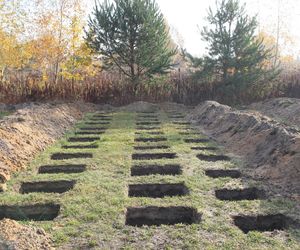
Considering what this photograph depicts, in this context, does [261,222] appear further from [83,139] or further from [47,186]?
[83,139]

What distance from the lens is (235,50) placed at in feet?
46.0

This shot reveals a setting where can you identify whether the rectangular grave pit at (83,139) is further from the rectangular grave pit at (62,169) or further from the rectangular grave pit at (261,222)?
the rectangular grave pit at (261,222)

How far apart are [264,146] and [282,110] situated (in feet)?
21.0

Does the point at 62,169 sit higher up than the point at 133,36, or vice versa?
the point at 133,36

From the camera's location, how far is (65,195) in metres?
3.55

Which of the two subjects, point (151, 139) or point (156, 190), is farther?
point (151, 139)

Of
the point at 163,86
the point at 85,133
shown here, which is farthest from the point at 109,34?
the point at 85,133

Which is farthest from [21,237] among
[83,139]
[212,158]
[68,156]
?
[83,139]

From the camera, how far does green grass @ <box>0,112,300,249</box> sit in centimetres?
262

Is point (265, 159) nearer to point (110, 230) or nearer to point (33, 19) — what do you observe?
point (110, 230)

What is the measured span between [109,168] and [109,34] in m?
9.67

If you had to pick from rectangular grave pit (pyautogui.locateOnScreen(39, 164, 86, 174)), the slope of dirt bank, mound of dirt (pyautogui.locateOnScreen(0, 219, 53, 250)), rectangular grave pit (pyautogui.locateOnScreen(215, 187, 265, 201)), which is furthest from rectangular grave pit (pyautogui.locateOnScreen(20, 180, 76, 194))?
the slope of dirt bank

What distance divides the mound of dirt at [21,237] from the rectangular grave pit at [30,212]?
61 centimetres

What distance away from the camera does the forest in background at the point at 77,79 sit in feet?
40.2
